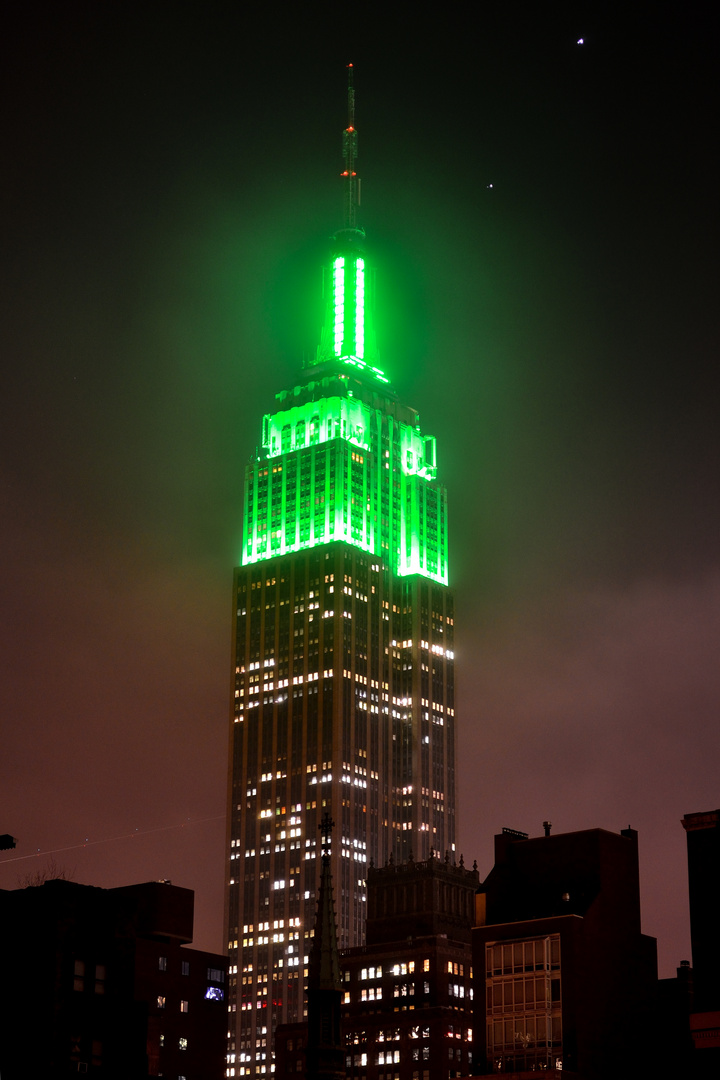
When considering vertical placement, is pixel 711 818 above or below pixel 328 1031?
above

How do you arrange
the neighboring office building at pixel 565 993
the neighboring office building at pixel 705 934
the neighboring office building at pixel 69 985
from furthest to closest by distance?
the neighboring office building at pixel 565 993 < the neighboring office building at pixel 705 934 < the neighboring office building at pixel 69 985

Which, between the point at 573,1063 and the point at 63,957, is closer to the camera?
the point at 63,957

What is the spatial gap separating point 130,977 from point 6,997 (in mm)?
10270

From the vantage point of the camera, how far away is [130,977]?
140 m

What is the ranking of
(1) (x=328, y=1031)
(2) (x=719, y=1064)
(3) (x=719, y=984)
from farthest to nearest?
1. (2) (x=719, y=1064)
2. (3) (x=719, y=984)
3. (1) (x=328, y=1031)

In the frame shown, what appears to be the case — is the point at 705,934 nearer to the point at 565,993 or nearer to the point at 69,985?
the point at 565,993

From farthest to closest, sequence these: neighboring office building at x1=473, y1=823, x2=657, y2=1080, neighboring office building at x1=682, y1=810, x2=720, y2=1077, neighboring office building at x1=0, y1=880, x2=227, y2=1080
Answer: neighboring office building at x1=473, y1=823, x2=657, y2=1080 → neighboring office building at x1=682, y1=810, x2=720, y2=1077 → neighboring office building at x1=0, y1=880, x2=227, y2=1080

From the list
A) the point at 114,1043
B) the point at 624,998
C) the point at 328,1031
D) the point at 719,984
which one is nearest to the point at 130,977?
the point at 114,1043

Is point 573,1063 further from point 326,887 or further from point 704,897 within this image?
point 326,887

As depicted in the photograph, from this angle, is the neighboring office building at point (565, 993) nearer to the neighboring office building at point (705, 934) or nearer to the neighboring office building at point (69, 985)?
the neighboring office building at point (705, 934)

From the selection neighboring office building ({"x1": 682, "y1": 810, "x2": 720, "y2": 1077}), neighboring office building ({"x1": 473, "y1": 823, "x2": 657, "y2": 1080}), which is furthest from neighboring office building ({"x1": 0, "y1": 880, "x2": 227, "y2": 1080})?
neighboring office building ({"x1": 473, "y1": 823, "x2": 657, "y2": 1080})

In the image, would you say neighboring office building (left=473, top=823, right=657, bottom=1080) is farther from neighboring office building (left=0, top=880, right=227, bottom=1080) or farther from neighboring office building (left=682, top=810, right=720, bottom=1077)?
neighboring office building (left=0, top=880, right=227, bottom=1080)

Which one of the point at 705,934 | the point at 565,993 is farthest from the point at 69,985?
the point at 565,993

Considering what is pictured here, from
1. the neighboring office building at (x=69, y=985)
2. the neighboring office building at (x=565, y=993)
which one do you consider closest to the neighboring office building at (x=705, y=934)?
the neighboring office building at (x=565, y=993)
